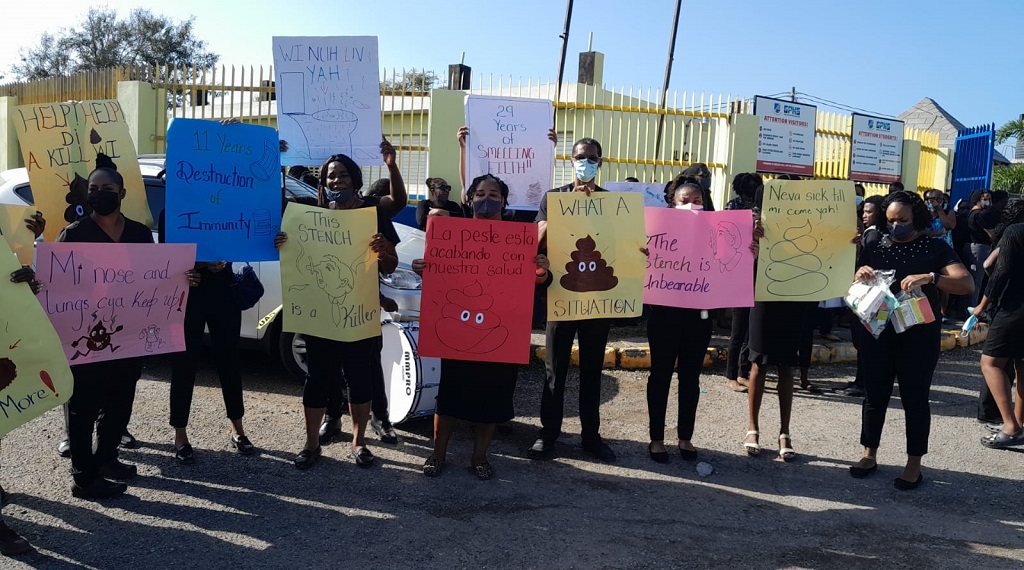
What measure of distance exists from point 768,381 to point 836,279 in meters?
2.96

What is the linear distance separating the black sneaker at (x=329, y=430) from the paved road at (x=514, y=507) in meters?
0.15

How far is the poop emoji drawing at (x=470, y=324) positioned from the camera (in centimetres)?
514

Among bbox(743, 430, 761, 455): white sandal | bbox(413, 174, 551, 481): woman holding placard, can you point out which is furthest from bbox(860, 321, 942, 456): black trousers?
bbox(413, 174, 551, 481): woman holding placard

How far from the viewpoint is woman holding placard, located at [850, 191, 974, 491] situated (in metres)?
5.25

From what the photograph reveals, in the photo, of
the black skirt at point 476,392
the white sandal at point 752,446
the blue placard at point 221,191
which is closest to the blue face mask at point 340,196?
the blue placard at point 221,191

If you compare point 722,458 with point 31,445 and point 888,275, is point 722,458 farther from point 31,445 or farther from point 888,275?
point 31,445

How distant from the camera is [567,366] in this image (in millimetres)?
5676

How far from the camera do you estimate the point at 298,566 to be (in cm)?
388

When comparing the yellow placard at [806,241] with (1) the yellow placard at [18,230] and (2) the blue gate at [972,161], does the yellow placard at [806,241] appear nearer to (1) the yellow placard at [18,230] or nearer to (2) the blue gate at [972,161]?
(1) the yellow placard at [18,230]

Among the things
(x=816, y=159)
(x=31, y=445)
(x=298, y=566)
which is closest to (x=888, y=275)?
(x=298, y=566)

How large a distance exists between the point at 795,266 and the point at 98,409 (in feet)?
15.1

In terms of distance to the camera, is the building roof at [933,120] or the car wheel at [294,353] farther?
the building roof at [933,120]

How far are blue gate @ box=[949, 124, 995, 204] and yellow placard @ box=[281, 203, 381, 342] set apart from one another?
50.7 feet

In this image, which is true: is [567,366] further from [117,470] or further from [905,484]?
[117,470]
